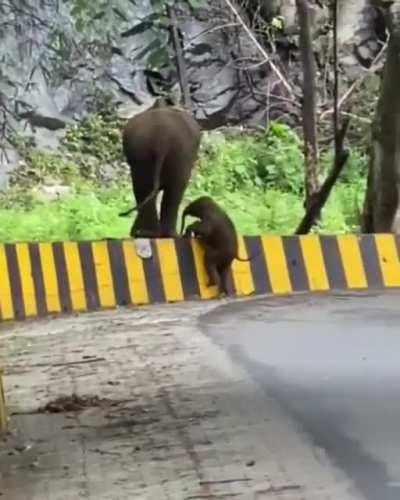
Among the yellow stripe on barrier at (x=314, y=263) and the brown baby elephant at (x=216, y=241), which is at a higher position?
the brown baby elephant at (x=216, y=241)

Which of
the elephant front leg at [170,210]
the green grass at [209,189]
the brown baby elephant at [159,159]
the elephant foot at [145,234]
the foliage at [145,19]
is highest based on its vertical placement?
the foliage at [145,19]

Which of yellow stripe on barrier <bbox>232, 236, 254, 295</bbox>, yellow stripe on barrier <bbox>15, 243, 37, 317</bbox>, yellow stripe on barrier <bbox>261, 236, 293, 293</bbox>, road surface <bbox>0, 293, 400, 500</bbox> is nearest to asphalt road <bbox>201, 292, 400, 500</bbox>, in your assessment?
road surface <bbox>0, 293, 400, 500</bbox>

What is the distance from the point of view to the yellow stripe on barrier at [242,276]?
872cm

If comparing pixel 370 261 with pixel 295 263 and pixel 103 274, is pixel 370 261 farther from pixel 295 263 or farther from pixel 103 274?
pixel 103 274

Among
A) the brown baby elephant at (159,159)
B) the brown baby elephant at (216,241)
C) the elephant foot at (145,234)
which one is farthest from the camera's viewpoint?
the elephant foot at (145,234)

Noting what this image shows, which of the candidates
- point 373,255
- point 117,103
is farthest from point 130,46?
point 373,255

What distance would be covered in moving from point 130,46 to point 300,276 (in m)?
10.9

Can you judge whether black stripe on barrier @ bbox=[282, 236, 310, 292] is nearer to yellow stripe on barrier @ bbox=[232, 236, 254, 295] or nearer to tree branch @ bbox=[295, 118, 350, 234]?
yellow stripe on barrier @ bbox=[232, 236, 254, 295]

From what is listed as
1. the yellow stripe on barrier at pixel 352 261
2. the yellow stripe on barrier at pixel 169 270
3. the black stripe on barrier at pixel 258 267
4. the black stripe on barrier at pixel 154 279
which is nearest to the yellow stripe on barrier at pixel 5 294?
the black stripe on barrier at pixel 154 279

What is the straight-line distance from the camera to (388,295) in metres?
8.18

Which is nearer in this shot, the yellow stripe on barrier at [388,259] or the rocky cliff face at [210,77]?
the yellow stripe on barrier at [388,259]

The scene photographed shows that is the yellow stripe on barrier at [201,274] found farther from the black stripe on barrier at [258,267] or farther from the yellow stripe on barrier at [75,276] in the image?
the yellow stripe on barrier at [75,276]

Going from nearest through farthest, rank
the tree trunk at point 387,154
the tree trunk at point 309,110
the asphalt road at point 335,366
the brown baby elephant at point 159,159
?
1. the asphalt road at point 335,366
2. the tree trunk at point 387,154
3. the brown baby elephant at point 159,159
4. the tree trunk at point 309,110

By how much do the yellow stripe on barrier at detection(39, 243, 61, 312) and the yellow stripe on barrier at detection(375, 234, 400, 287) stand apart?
2.17 meters
